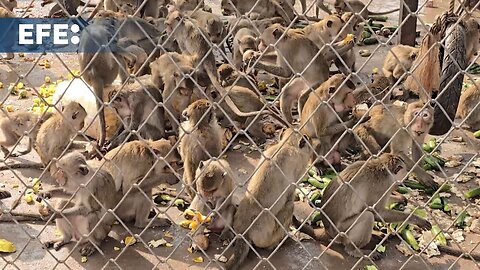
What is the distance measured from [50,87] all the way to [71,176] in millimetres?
3218

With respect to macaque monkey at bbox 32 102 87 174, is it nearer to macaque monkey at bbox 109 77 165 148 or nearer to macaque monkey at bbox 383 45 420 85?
macaque monkey at bbox 109 77 165 148

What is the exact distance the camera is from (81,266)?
5.37m

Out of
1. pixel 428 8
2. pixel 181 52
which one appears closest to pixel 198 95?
pixel 181 52

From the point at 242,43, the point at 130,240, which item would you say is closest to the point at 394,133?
the point at 242,43

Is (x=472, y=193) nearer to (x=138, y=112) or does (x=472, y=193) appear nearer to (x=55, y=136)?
(x=138, y=112)

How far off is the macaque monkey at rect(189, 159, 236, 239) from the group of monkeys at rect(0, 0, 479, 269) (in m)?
0.01

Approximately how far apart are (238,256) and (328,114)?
1.97 metres

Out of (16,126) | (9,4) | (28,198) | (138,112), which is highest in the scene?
(138,112)

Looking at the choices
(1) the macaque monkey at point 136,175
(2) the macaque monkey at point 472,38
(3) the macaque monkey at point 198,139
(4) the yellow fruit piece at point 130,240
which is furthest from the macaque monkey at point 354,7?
(4) the yellow fruit piece at point 130,240

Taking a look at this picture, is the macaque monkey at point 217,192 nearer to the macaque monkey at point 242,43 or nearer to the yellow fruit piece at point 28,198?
the yellow fruit piece at point 28,198

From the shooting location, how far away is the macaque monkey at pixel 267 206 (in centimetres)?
532

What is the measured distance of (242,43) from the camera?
802 cm

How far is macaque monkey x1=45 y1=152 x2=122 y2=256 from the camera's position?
5.29 meters

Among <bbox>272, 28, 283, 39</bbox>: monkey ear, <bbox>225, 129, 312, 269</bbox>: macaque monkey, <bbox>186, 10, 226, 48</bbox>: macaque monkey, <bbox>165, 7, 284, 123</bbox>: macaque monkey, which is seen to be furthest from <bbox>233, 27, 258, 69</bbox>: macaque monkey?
<bbox>225, 129, 312, 269</bbox>: macaque monkey
